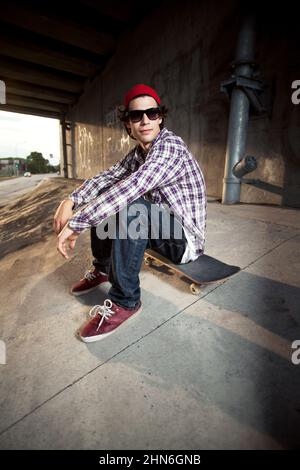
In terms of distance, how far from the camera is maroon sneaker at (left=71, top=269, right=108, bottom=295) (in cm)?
229

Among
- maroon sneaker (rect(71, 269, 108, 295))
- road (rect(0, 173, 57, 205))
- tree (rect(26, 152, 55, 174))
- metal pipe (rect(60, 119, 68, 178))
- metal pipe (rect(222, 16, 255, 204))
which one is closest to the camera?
maroon sneaker (rect(71, 269, 108, 295))

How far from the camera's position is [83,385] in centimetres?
141

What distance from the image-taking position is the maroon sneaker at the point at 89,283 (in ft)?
→ 7.50

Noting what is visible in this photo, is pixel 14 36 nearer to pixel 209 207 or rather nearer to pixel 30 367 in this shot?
pixel 209 207

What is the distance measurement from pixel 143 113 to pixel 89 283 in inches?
61.4

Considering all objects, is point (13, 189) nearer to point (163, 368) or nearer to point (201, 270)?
point (201, 270)

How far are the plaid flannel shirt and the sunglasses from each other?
0.14 m

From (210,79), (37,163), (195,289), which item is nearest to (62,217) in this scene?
(195,289)

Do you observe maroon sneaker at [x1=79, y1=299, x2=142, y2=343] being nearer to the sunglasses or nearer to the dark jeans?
the dark jeans

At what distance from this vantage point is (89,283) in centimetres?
231

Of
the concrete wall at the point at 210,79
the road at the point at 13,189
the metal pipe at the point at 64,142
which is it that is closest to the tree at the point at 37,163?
the road at the point at 13,189

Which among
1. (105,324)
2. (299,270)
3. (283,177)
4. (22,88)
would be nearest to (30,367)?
(105,324)

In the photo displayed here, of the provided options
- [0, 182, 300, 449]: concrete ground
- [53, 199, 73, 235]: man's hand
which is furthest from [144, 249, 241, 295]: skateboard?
[53, 199, 73, 235]: man's hand

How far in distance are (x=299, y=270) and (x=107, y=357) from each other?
188cm
